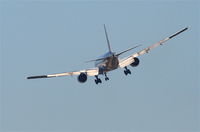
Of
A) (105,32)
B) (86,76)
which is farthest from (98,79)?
(105,32)

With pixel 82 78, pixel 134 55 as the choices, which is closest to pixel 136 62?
pixel 134 55

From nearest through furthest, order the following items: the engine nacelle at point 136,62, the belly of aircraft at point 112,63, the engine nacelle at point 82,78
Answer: the belly of aircraft at point 112,63
the engine nacelle at point 82,78
the engine nacelle at point 136,62

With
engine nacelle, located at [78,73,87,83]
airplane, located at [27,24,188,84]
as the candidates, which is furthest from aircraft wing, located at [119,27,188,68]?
engine nacelle, located at [78,73,87,83]

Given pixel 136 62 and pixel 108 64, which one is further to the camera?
pixel 136 62

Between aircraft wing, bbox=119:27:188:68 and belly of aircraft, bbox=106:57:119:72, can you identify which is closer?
belly of aircraft, bbox=106:57:119:72

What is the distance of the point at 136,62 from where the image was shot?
108 metres

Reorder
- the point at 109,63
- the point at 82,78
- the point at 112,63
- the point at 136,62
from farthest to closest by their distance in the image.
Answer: the point at 136,62 < the point at 82,78 < the point at 109,63 < the point at 112,63

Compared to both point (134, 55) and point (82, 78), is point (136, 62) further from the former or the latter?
point (82, 78)

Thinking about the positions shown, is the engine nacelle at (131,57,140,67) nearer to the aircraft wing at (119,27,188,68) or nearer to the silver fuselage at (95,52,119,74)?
the aircraft wing at (119,27,188,68)

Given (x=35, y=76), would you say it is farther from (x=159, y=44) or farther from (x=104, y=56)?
(x=159, y=44)

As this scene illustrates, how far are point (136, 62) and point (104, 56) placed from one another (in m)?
7.46

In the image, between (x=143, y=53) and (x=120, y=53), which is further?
(x=143, y=53)

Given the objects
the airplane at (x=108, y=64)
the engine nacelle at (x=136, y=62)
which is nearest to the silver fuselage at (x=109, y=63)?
the airplane at (x=108, y=64)

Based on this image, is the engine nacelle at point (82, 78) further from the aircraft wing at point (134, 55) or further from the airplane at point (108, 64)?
the aircraft wing at point (134, 55)
